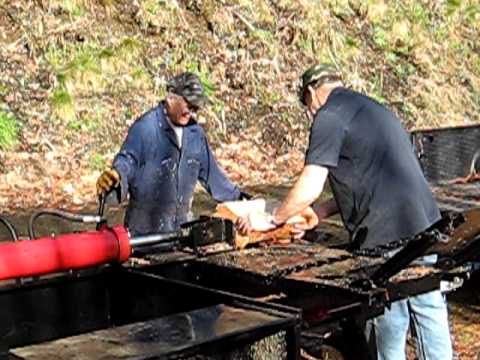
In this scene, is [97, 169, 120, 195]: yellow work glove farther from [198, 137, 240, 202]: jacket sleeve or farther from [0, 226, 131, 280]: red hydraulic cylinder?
[0, 226, 131, 280]: red hydraulic cylinder

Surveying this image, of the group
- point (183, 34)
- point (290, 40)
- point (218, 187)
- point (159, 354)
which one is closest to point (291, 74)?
point (290, 40)

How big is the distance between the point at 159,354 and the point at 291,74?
1287cm

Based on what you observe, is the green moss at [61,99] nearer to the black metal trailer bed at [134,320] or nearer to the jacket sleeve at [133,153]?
the jacket sleeve at [133,153]

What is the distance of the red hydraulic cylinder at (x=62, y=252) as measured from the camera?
12.2 feet

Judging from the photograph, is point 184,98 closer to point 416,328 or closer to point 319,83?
point 319,83

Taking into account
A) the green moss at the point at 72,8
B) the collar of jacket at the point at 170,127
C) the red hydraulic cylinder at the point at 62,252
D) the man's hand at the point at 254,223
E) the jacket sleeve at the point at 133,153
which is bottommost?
the man's hand at the point at 254,223

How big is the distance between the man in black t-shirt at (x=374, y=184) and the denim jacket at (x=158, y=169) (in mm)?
1763

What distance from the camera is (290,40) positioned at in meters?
15.8

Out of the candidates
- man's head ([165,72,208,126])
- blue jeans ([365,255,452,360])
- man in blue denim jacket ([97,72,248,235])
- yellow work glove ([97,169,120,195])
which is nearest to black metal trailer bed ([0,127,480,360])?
blue jeans ([365,255,452,360])

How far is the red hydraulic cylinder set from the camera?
12.2 feet

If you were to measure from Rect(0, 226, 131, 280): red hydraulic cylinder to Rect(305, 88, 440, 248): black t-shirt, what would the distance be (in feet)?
4.40

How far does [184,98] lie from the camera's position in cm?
648

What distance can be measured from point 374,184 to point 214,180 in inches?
84.3

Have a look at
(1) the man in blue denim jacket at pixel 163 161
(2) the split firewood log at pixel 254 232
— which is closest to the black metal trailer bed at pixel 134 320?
(2) the split firewood log at pixel 254 232
